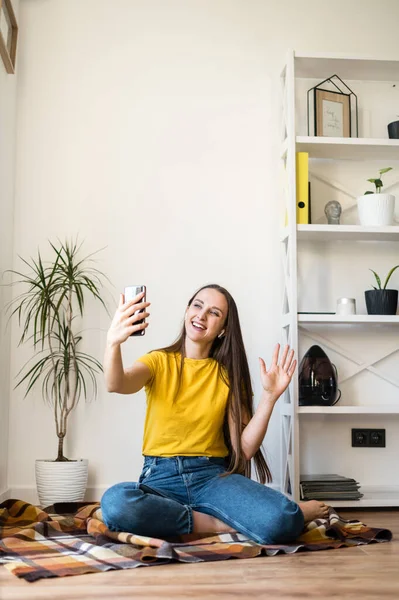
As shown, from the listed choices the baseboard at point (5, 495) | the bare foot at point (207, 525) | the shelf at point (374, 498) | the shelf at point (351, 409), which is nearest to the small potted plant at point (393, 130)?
the shelf at point (351, 409)

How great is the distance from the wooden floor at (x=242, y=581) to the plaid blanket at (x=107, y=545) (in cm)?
4

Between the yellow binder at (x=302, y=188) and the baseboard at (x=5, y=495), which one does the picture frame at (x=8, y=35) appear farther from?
the baseboard at (x=5, y=495)

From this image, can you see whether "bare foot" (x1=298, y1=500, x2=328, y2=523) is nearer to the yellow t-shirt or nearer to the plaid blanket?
the plaid blanket

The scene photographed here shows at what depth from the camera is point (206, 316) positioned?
2521mm

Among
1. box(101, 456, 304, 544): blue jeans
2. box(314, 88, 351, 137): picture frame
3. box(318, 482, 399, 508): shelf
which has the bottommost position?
box(318, 482, 399, 508): shelf

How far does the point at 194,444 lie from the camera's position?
239 cm

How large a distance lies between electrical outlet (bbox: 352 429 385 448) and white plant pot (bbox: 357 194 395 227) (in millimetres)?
922

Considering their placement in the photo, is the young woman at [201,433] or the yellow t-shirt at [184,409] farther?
the yellow t-shirt at [184,409]

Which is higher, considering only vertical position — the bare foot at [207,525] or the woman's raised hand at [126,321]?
the woman's raised hand at [126,321]

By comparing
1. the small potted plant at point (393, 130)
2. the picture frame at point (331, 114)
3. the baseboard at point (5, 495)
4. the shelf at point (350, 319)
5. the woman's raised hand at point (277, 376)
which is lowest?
the baseboard at point (5, 495)

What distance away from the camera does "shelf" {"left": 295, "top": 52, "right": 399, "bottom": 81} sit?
3.16 meters

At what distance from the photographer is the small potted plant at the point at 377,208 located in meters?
3.11

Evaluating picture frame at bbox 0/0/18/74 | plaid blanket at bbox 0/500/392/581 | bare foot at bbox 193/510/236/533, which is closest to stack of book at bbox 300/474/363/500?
plaid blanket at bbox 0/500/392/581

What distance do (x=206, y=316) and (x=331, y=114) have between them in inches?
51.9
